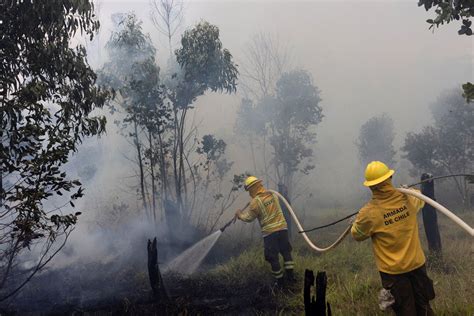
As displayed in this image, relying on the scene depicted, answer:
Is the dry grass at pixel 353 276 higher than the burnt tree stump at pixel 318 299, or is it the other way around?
the burnt tree stump at pixel 318 299

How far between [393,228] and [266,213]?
294 centimetres

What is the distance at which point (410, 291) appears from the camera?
3703 mm

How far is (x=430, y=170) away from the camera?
1870 centimetres

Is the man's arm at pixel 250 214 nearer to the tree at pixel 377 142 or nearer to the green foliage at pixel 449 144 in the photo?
the green foliage at pixel 449 144

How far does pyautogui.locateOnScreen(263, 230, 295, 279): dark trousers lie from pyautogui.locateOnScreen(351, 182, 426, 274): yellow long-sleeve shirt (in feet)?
8.98

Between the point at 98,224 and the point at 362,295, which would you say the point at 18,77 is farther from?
the point at 98,224

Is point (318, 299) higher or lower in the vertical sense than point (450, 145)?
lower

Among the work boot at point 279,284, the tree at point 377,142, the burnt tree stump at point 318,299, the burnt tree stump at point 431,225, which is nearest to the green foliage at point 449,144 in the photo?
the tree at point 377,142

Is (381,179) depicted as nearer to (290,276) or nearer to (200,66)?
(290,276)

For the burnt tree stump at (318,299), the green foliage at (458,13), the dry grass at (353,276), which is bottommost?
the dry grass at (353,276)

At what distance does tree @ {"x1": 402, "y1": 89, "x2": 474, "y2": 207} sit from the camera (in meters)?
18.0

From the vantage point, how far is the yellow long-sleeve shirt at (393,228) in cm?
367

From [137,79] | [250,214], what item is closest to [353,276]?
[250,214]

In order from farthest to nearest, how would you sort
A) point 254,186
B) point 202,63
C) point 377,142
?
point 377,142
point 202,63
point 254,186
